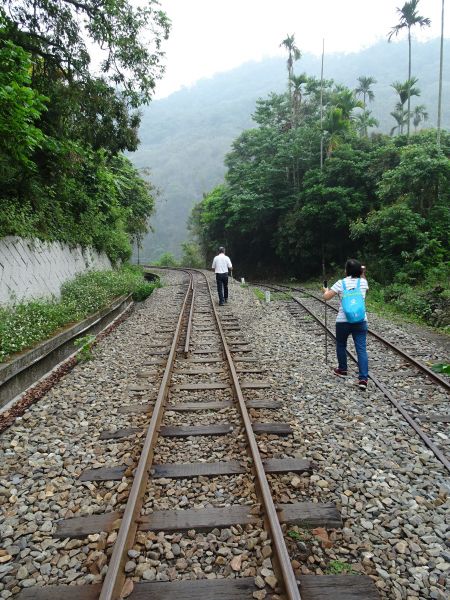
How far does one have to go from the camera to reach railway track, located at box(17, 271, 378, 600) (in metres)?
2.56

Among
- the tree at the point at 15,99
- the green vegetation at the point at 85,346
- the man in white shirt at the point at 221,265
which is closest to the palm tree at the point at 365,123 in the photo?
the man in white shirt at the point at 221,265

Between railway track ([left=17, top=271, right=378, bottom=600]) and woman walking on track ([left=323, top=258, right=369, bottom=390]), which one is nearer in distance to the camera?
railway track ([left=17, top=271, right=378, bottom=600])

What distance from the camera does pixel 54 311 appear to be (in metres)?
8.81

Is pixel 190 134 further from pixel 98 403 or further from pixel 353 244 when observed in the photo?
pixel 98 403

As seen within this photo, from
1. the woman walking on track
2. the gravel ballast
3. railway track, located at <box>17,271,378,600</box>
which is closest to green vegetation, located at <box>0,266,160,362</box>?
the gravel ballast

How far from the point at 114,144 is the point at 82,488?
995cm

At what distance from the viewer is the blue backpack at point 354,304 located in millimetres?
6016

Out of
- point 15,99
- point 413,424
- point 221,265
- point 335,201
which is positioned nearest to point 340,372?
point 413,424

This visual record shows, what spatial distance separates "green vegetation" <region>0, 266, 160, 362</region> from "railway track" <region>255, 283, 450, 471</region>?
544 centimetres

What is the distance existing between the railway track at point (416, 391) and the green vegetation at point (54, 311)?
5442 millimetres

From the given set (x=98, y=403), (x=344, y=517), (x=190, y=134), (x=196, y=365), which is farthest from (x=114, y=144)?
(x=190, y=134)

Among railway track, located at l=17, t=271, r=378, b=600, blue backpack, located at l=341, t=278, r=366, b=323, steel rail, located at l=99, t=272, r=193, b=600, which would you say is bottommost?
railway track, located at l=17, t=271, r=378, b=600

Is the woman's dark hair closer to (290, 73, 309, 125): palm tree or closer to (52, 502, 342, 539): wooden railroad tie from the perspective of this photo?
(52, 502, 342, 539): wooden railroad tie

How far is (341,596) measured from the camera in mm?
2488
